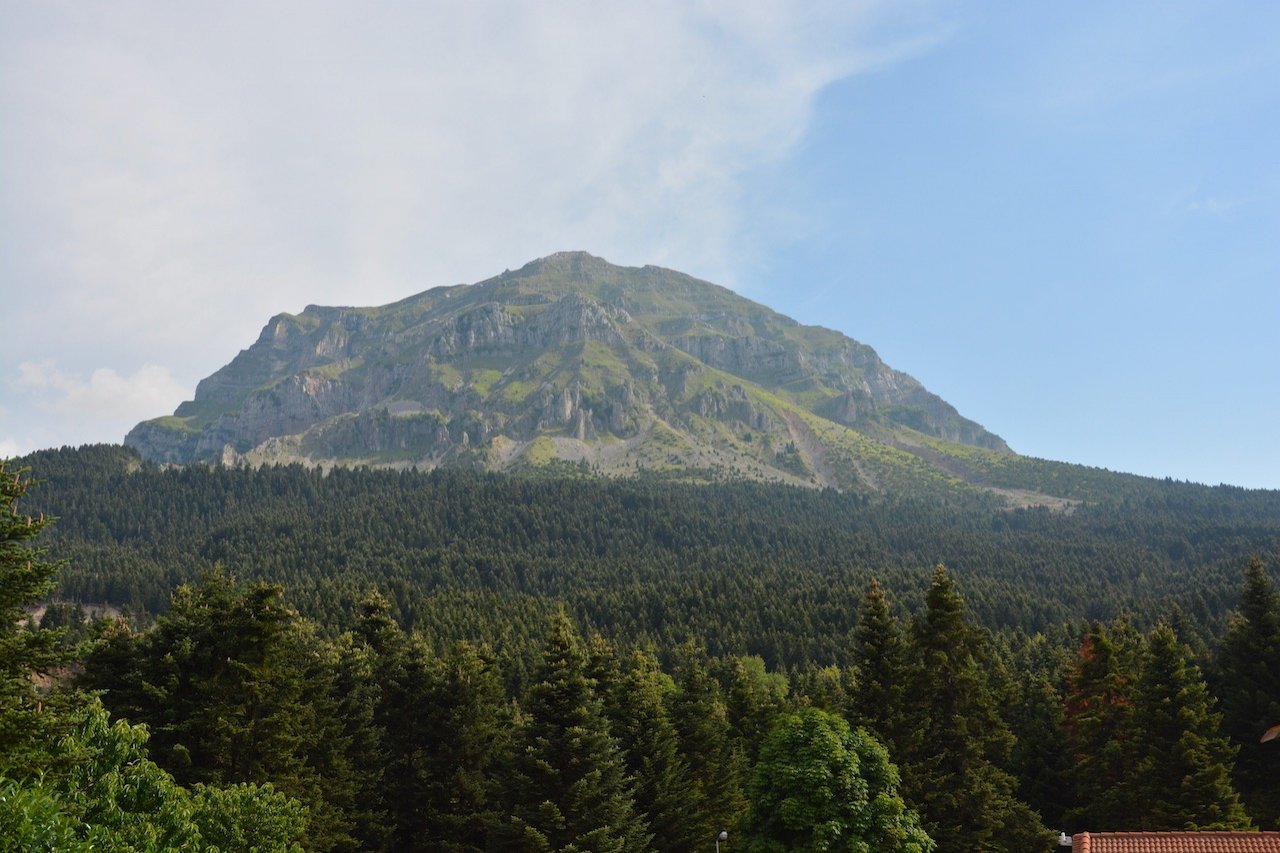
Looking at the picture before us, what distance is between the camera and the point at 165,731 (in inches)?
1330

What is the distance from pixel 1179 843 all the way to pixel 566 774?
88.6 ft

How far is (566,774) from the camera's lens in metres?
38.0

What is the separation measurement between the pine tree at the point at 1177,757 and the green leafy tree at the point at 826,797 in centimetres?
1923

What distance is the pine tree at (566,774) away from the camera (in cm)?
3653

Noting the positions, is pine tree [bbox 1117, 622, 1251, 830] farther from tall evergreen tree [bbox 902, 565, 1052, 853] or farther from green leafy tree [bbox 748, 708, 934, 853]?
green leafy tree [bbox 748, 708, 934, 853]

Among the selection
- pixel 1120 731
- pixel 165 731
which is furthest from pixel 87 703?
pixel 1120 731

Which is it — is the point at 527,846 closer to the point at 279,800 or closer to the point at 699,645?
the point at 279,800

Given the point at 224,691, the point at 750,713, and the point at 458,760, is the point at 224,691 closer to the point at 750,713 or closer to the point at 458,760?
the point at 458,760

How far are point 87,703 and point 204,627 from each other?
11321 mm

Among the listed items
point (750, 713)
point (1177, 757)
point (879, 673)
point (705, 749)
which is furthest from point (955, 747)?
point (750, 713)

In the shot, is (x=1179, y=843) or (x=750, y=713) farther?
(x=750, y=713)

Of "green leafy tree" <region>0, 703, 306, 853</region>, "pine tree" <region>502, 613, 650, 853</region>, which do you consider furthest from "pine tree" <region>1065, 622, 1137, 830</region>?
"green leafy tree" <region>0, 703, 306, 853</region>

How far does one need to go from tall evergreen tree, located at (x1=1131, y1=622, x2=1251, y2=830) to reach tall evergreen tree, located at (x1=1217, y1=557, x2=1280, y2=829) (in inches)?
154

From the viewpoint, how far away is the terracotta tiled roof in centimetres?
3212
